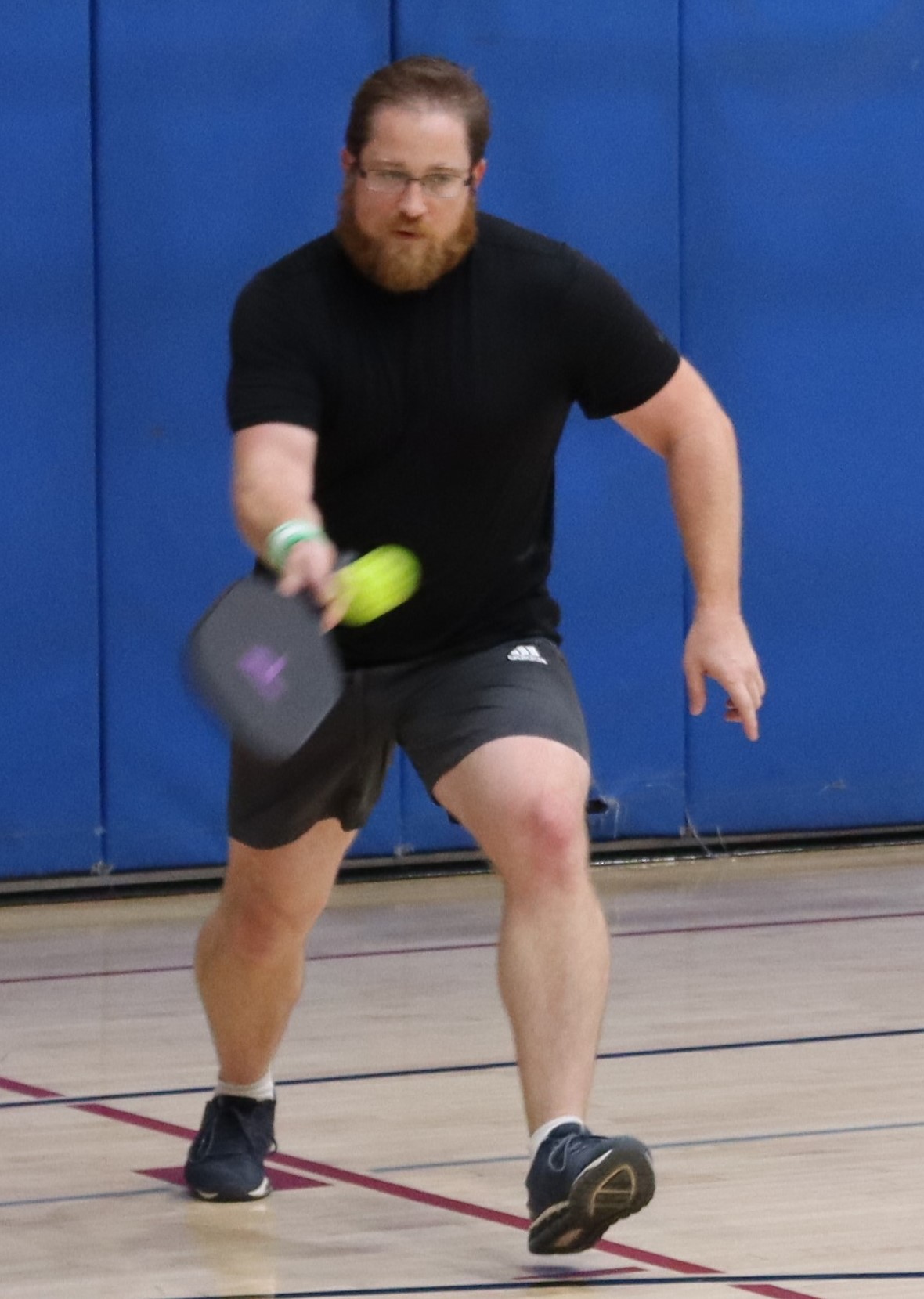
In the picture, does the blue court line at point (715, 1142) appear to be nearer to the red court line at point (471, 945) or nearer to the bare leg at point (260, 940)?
the bare leg at point (260, 940)

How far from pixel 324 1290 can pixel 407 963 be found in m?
2.77

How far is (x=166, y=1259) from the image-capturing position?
3.89 m

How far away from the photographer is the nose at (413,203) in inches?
152

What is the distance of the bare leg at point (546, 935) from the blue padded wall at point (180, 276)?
3742mm

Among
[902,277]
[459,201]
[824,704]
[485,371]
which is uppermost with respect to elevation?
[459,201]

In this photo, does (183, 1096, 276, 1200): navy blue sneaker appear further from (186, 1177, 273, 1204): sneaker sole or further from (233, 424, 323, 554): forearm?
(233, 424, 323, 554): forearm

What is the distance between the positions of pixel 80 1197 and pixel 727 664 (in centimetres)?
136

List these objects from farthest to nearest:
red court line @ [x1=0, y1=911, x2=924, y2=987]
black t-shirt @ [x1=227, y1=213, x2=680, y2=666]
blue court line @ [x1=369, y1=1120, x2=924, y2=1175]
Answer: red court line @ [x1=0, y1=911, x2=924, y2=987]
blue court line @ [x1=369, y1=1120, x2=924, y2=1175]
black t-shirt @ [x1=227, y1=213, x2=680, y2=666]

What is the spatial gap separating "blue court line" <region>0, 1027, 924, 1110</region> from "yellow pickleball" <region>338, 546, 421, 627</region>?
1.53 metres

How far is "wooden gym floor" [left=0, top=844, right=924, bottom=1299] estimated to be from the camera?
382 cm

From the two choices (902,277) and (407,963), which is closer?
(407,963)

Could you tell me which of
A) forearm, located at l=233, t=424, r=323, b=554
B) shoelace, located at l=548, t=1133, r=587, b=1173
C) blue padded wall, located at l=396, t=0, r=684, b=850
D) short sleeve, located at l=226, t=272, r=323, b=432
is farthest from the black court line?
blue padded wall, located at l=396, t=0, r=684, b=850

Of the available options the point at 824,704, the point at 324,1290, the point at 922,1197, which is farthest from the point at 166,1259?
the point at 824,704

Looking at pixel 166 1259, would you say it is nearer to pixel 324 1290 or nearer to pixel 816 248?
pixel 324 1290
